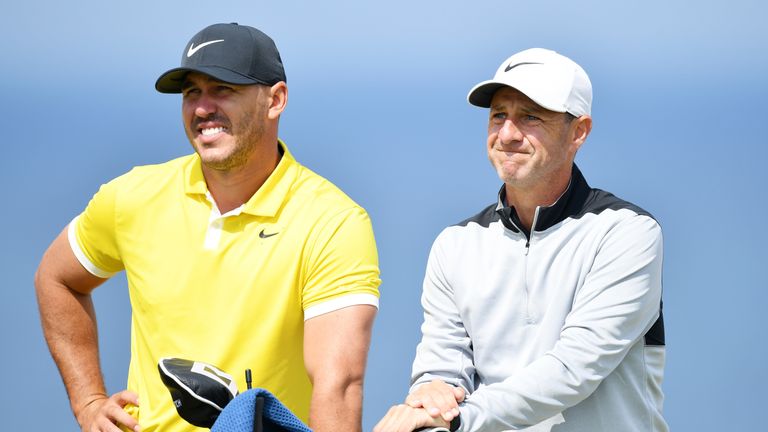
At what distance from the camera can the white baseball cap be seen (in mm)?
2377

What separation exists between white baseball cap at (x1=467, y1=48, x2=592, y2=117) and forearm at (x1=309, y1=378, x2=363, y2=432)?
0.70 meters

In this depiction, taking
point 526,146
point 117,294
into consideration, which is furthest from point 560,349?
point 117,294

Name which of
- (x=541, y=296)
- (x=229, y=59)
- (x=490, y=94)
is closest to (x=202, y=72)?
(x=229, y=59)

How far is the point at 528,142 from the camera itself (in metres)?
2.39

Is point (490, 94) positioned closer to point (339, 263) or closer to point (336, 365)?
Answer: point (339, 263)

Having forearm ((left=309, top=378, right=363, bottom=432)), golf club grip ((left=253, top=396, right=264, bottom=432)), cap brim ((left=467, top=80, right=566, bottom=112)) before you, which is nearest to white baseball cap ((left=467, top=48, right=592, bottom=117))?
cap brim ((left=467, top=80, right=566, bottom=112))

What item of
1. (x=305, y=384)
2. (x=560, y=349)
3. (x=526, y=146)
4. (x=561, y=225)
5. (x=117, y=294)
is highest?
(x=526, y=146)

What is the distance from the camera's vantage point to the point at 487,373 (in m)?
2.37

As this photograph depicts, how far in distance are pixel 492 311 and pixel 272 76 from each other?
75 centimetres

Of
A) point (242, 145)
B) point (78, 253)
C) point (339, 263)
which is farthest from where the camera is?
point (78, 253)

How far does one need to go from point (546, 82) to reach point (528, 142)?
13 cm

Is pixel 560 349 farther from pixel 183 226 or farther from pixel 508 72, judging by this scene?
pixel 183 226

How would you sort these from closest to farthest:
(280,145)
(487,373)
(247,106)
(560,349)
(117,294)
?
(560,349) → (487,373) → (247,106) → (280,145) → (117,294)

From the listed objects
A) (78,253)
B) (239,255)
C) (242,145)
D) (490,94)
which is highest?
(490,94)
